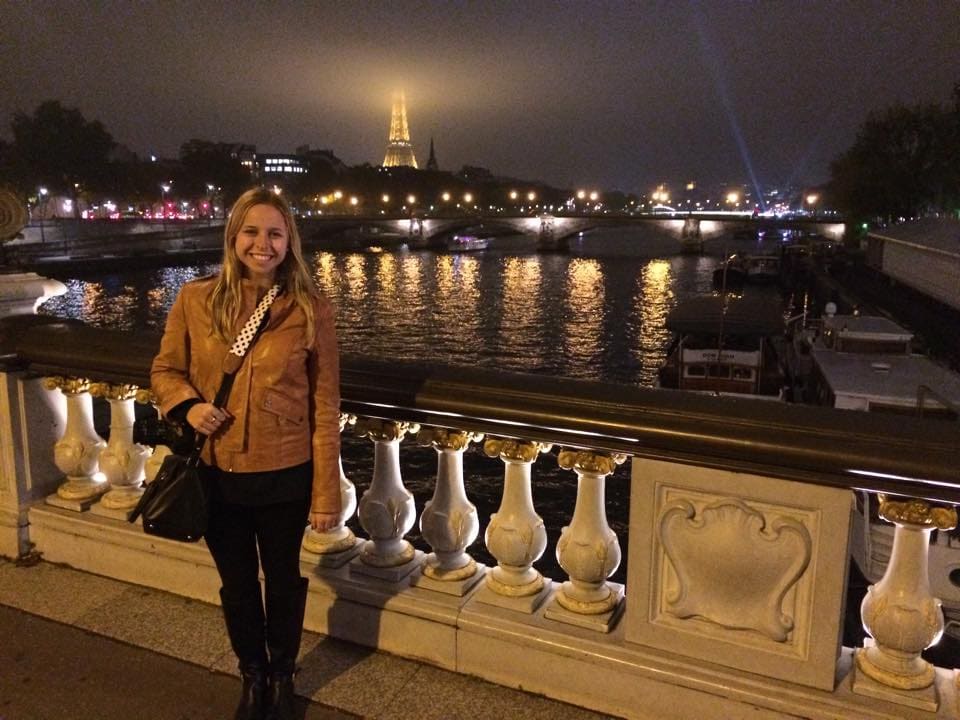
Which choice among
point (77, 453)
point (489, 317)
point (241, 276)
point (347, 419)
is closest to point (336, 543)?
point (347, 419)

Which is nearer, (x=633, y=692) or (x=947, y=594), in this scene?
(x=633, y=692)

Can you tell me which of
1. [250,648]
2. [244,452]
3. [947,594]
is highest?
[244,452]

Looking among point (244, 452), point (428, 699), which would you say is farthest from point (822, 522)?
point (244, 452)

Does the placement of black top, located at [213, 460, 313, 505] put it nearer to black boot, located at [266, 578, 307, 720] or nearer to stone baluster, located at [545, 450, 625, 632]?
black boot, located at [266, 578, 307, 720]

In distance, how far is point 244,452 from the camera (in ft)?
9.01

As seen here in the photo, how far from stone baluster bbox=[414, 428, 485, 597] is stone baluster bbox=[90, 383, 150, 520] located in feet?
5.31

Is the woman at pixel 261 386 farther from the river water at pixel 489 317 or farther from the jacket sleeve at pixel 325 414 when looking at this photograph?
the river water at pixel 489 317

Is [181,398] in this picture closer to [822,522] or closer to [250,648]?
[250,648]

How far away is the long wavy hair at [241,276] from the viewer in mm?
2732

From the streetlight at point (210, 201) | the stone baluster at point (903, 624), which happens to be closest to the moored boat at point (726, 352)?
the stone baluster at point (903, 624)

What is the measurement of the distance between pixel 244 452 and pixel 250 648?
764 mm

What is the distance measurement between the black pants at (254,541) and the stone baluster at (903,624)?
1.85 metres

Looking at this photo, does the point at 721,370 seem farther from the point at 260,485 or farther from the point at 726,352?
the point at 260,485

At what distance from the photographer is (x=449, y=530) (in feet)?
11.2
